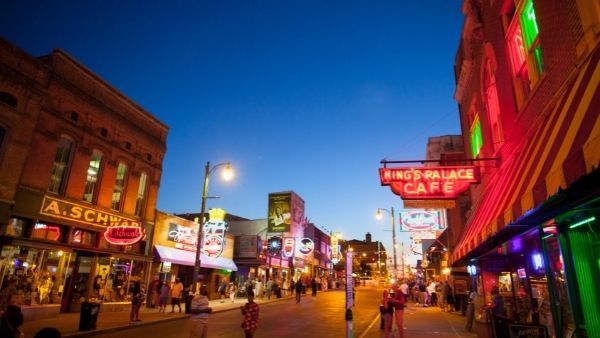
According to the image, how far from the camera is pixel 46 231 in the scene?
19.0 m

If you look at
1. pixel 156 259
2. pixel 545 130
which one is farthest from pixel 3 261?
pixel 545 130

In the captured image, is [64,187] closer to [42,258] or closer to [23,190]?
[23,190]

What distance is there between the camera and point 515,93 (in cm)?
993

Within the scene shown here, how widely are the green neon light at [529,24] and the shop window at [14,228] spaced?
20.0 m

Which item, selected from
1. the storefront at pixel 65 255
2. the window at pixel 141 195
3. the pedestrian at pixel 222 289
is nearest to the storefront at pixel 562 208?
the storefront at pixel 65 255

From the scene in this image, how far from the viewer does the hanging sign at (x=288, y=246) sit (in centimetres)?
4944

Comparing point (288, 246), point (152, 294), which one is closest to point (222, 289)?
point (152, 294)

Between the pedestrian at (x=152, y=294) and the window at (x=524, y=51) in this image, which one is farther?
the pedestrian at (x=152, y=294)

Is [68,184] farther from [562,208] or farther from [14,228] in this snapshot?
[562,208]

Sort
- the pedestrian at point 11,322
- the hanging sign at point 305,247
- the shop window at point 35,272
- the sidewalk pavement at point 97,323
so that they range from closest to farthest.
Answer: the pedestrian at point 11,322
the sidewalk pavement at point 97,323
the shop window at point 35,272
the hanging sign at point 305,247

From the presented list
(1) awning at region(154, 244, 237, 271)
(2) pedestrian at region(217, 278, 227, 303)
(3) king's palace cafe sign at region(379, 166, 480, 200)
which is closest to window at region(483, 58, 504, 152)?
(3) king's palace cafe sign at region(379, 166, 480, 200)

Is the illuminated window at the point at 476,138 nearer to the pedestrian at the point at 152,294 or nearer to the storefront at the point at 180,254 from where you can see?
the pedestrian at the point at 152,294

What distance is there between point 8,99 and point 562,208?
2120cm

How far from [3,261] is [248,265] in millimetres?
26395
